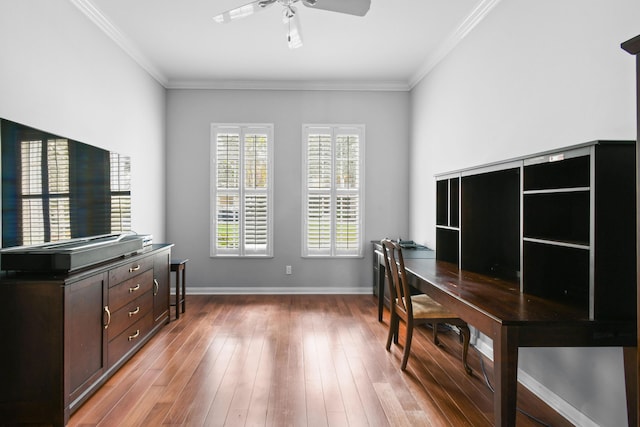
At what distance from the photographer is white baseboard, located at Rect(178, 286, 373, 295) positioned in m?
5.06

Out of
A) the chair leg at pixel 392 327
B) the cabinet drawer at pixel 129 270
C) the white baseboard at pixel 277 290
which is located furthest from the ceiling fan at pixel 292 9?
the white baseboard at pixel 277 290

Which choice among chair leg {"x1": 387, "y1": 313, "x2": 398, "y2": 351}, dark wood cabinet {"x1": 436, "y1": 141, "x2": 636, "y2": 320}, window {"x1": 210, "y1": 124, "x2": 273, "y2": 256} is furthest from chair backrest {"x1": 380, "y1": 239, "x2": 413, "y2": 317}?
window {"x1": 210, "y1": 124, "x2": 273, "y2": 256}

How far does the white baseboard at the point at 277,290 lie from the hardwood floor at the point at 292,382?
1.19 m

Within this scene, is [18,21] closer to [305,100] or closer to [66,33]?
[66,33]

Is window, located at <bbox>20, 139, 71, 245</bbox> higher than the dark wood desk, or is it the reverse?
window, located at <bbox>20, 139, 71, 245</bbox>

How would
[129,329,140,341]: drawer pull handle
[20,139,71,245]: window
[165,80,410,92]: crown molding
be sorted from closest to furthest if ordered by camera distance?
1. [20,139,71,245]: window
2. [129,329,140,341]: drawer pull handle
3. [165,80,410,92]: crown molding

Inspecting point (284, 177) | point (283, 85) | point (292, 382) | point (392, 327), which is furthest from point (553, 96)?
point (283, 85)

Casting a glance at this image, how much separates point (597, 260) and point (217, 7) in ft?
10.9

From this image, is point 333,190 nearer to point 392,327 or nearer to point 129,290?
point 392,327

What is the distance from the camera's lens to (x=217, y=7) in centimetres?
318

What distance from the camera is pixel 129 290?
289cm

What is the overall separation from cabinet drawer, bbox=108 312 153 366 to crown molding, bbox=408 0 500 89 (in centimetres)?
393

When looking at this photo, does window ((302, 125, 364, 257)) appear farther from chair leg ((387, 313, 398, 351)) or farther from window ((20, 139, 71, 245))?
window ((20, 139, 71, 245))

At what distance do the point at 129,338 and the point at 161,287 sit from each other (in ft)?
2.58
